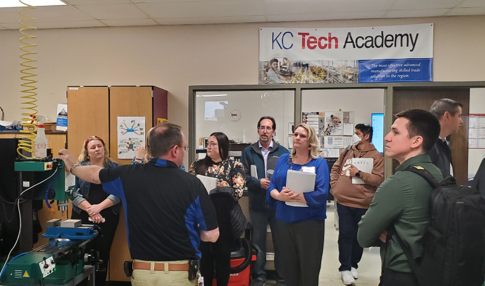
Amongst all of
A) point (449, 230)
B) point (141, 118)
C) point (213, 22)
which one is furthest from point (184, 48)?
point (449, 230)

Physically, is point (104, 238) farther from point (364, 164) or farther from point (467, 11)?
point (467, 11)

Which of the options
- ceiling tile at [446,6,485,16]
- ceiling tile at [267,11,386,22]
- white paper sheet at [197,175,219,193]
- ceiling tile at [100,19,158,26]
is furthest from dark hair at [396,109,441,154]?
ceiling tile at [100,19,158,26]

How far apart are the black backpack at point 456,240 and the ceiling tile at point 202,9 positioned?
2491mm

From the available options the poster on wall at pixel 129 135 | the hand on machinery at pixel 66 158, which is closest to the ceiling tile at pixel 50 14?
the poster on wall at pixel 129 135

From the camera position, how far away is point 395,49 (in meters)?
3.52

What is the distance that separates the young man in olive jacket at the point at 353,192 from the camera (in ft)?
10.6

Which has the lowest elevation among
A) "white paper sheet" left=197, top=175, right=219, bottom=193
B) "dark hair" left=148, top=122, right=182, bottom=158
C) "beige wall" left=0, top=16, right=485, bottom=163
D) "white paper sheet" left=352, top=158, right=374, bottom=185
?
"white paper sheet" left=197, top=175, right=219, bottom=193

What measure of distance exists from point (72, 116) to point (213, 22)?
1.84 meters

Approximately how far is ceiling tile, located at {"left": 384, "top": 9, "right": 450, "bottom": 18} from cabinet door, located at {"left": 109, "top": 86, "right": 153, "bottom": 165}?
8.79 feet

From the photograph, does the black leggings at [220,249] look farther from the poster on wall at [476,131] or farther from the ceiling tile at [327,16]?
the poster on wall at [476,131]

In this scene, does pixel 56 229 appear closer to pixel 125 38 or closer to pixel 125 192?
pixel 125 192

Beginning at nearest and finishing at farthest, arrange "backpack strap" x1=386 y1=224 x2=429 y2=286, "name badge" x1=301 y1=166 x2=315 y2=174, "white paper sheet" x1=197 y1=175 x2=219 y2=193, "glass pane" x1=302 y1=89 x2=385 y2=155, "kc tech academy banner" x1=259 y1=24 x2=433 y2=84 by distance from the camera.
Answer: "backpack strap" x1=386 y1=224 x2=429 y2=286
"name badge" x1=301 y1=166 x2=315 y2=174
"white paper sheet" x1=197 y1=175 x2=219 y2=193
"kc tech academy banner" x1=259 y1=24 x2=433 y2=84
"glass pane" x1=302 y1=89 x2=385 y2=155

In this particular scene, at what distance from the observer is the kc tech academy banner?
11.5 ft

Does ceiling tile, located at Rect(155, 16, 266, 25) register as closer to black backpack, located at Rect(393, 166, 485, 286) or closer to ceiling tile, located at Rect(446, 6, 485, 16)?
ceiling tile, located at Rect(446, 6, 485, 16)
